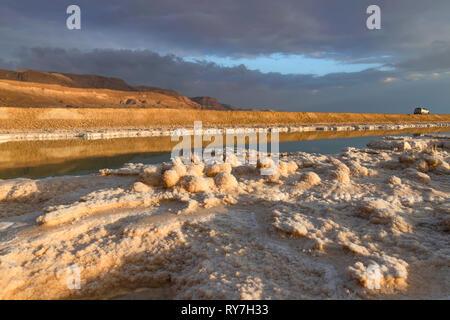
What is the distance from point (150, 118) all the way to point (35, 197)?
16.5 metres

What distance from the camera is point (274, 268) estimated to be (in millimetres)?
1940

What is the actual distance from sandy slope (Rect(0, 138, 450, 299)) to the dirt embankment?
43.5ft

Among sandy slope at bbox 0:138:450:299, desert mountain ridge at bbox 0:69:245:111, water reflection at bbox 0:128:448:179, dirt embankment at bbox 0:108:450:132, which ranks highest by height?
desert mountain ridge at bbox 0:69:245:111

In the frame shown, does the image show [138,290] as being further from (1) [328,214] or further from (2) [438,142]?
(2) [438,142]

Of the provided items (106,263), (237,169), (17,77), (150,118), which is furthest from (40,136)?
Result: (17,77)

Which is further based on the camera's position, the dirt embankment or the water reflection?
the dirt embankment

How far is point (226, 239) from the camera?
91.4 inches

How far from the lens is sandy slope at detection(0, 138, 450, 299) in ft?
5.98

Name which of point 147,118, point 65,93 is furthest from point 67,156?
point 65,93

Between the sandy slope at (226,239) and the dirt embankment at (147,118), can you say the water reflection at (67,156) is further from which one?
the dirt embankment at (147,118)

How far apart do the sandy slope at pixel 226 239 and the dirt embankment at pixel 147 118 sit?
522 inches

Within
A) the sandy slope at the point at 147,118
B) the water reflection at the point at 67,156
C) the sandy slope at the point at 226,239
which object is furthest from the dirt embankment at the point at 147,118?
the sandy slope at the point at 226,239

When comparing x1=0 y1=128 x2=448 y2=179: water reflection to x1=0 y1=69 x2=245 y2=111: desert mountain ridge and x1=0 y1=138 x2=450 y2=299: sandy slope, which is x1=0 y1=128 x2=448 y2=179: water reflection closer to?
x1=0 y1=138 x2=450 y2=299: sandy slope

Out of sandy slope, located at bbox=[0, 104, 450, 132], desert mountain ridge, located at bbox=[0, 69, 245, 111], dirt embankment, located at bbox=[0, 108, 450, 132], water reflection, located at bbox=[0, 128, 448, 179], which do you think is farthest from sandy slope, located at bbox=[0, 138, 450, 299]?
desert mountain ridge, located at bbox=[0, 69, 245, 111]
